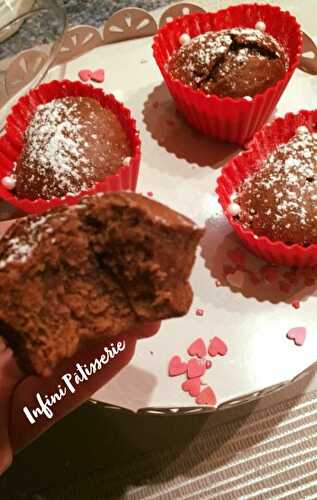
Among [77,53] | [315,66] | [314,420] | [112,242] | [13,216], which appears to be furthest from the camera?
[77,53]

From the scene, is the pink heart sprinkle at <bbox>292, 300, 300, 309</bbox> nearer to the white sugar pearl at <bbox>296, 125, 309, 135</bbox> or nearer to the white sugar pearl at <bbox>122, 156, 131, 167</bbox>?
the white sugar pearl at <bbox>296, 125, 309, 135</bbox>

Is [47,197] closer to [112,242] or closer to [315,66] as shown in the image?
[112,242]

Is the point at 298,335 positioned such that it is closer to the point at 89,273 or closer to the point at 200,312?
the point at 200,312

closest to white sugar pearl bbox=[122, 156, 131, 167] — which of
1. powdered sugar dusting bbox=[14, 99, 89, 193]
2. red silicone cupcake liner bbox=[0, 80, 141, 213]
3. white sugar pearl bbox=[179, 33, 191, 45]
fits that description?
red silicone cupcake liner bbox=[0, 80, 141, 213]

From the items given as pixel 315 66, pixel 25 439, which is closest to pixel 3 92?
pixel 315 66

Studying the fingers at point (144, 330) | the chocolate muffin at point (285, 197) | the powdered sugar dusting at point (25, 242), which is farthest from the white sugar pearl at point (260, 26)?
the powdered sugar dusting at point (25, 242)

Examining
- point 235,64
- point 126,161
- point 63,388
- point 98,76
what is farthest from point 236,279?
point 98,76
